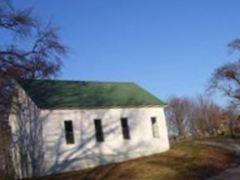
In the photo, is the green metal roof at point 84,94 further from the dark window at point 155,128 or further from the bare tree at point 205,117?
the bare tree at point 205,117

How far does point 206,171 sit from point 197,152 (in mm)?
7780

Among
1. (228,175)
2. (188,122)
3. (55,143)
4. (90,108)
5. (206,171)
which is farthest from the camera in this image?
(188,122)

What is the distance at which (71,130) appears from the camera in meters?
32.9

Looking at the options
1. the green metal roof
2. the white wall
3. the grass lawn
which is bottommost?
the grass lawn

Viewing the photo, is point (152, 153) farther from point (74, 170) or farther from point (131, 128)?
point (74, 170)

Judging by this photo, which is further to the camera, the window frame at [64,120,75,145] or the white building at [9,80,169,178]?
the window frame at [64,120,75,145]

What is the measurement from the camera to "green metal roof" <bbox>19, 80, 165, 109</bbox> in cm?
3331

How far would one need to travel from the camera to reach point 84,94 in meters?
36.3

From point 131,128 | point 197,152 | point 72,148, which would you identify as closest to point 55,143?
point 72,148

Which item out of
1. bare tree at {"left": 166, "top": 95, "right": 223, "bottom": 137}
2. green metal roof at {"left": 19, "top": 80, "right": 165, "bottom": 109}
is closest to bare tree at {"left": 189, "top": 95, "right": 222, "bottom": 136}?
bare tree at {"left": 166, "top": 95, "right": 223, "bottom": 137}

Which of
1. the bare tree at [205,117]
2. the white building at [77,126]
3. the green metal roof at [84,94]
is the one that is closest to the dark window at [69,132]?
the white building at [77,126]

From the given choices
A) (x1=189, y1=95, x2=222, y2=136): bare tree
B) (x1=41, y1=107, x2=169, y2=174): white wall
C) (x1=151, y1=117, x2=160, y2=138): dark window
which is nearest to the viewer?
(x1=41, y1=107, x2=169, y2=174): white wall

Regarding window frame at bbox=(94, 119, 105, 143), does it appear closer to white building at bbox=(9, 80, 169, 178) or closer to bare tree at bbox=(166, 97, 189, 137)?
white building at bbox=(9, 80, 169, 178)

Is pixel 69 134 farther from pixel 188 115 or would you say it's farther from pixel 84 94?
pixel 188 115
